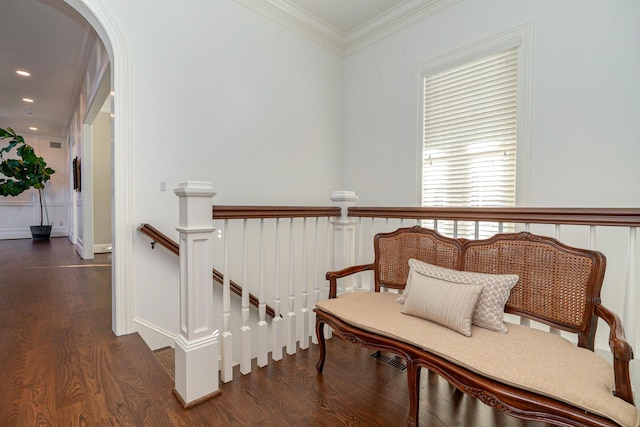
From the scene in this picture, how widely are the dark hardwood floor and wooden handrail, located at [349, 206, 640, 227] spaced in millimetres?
956

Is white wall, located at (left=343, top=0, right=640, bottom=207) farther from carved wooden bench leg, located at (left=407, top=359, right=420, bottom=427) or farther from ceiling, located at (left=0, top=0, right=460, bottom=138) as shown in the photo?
carved wooden bench leg, located at (left=407, top=359, right=420, bottom=427)

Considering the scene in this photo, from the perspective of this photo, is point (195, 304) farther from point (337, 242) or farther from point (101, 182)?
point (101, 182)

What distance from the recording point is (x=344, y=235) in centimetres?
233

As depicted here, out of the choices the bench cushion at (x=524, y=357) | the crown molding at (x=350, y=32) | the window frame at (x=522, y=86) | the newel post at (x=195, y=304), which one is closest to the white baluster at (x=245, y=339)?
the newel post at (x=195, y=304)

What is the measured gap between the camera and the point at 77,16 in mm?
3027

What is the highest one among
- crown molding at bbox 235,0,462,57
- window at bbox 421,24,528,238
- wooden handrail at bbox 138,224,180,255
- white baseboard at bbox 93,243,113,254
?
crown molding at bbox 235,0,462,57

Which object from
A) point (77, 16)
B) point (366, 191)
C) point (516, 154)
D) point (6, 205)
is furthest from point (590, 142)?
point (6, 205)

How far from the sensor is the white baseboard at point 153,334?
225 centimetres

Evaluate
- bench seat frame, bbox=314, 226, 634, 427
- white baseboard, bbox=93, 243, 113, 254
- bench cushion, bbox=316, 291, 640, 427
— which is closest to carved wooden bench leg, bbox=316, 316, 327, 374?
bench seat frame, bbox=314, 226, 634, 427

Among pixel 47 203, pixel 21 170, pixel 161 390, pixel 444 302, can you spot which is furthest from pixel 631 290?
pixel 47 203

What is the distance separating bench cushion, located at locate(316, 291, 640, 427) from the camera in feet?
3.12

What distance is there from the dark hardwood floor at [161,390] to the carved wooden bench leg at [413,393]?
0.14 meters

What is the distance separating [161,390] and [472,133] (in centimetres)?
295

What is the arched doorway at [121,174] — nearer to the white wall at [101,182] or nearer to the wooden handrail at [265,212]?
the wooden handrail at [265,212]
